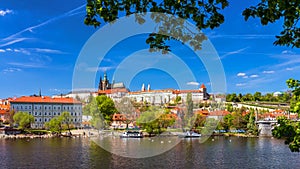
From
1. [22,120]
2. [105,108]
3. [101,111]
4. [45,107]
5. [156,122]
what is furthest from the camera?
[45,107]

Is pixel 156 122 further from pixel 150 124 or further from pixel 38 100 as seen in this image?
pixel 38 100

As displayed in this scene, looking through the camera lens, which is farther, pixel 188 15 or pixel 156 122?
pixel 156 122

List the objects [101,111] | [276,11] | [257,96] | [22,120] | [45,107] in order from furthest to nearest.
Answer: [257,96], [45,107], [101,111], [22,120], [276,11]

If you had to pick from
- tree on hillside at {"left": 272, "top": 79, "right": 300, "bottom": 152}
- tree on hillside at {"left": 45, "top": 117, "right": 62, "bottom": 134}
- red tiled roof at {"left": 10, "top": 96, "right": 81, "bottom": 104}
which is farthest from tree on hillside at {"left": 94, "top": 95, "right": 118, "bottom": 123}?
tree on hillside at {"left": 272, "top": 79, "right": 300, "bottom": 152}

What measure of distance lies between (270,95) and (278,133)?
9113 cm

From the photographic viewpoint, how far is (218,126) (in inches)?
1870

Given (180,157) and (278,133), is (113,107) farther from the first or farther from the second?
(278,133)

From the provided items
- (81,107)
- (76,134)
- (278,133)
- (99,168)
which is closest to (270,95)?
(81,107)

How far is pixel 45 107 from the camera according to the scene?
5553cm

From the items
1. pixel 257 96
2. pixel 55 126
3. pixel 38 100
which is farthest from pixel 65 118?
pixel 257 96

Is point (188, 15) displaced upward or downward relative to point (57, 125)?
upward

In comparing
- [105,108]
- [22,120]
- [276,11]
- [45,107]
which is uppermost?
[276,11]

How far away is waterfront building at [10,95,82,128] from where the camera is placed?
54125 mm

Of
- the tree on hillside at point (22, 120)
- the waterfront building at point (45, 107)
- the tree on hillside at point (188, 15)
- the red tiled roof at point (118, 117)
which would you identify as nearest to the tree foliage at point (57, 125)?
the tree on hillside at point (22, 120)
